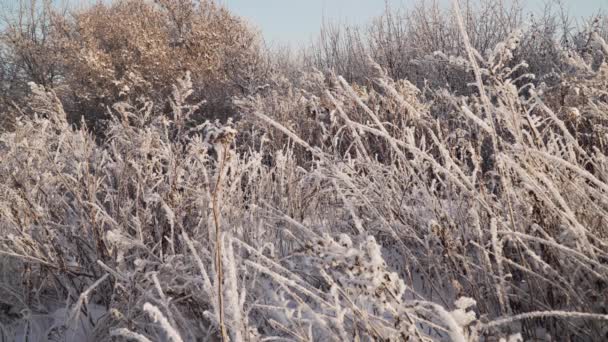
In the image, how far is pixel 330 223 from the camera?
221cm

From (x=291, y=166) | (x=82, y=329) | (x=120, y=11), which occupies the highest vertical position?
(x=120, y=11)

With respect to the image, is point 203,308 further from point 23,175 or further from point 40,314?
point 23,175

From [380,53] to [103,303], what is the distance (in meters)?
8.34

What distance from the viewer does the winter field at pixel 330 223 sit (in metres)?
0.86

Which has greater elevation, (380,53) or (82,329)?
(380,53)

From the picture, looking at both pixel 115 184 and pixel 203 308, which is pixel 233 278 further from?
pixel 115 184

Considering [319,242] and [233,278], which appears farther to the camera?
[319,242]

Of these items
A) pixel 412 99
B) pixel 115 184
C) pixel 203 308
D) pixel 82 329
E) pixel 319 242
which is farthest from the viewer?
pixel 412 99

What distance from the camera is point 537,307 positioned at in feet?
3.76

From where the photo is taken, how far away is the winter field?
33.7 inches

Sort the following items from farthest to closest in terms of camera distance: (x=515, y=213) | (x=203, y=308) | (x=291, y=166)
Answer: (x=291, y=166) < (x=203, y=308) < (x=515, y=213)

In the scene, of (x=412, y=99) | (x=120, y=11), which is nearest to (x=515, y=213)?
(x=412, y=99)

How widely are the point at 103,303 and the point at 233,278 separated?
1.46m

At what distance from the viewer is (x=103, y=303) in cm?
181
